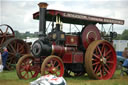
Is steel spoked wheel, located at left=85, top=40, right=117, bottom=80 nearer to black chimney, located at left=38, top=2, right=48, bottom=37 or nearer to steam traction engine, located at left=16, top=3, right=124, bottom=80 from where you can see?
steam traction engine, located at left=16, top=3, right=124, bottom=80

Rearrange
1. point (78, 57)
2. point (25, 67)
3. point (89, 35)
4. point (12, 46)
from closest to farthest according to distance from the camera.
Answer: point (25, 67)
point (78, 57)
point (89, 35)
point (12, 46)

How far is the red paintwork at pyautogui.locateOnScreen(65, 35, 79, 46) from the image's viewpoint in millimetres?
7957

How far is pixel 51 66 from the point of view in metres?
6.98

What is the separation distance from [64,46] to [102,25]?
2.18 metres

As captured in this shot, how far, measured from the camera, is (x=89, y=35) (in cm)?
839

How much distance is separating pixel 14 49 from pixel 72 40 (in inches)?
211

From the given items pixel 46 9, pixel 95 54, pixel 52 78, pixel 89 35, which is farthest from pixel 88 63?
pixel 52 78

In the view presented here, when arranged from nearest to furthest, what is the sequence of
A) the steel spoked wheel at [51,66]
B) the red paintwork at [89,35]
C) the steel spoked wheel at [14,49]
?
the steel spoked wheel at [51,66], the red paintwork at [89,35], the steel spoked wheel at [14,49]

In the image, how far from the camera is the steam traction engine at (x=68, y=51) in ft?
24.0

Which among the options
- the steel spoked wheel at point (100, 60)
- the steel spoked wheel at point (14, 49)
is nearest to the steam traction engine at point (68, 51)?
the steel spoked wheel at point (100, 60)

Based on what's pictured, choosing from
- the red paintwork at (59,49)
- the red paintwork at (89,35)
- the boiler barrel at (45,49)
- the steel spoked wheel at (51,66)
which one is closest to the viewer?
the steel spoked wheel at (51,66)

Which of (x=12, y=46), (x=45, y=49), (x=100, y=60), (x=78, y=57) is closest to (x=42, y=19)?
(x=45, y=49)

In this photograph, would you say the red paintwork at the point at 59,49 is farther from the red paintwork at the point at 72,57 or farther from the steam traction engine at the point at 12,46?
the steam traction engine at the point at 12,46

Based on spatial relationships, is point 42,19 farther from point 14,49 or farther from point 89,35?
point 14,49
